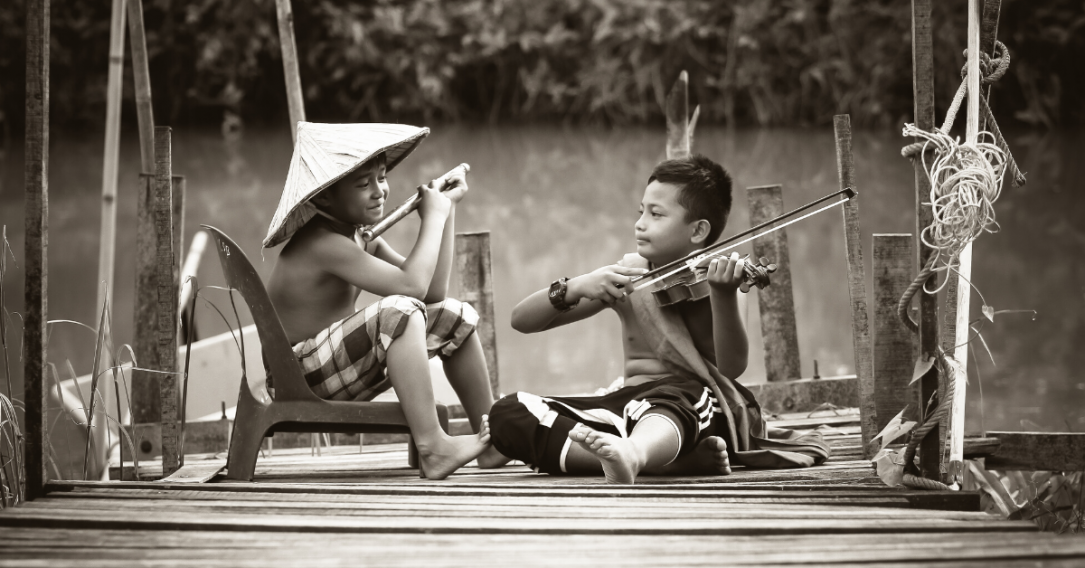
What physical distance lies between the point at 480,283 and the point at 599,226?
5938 mm

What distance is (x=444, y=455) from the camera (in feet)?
8.52

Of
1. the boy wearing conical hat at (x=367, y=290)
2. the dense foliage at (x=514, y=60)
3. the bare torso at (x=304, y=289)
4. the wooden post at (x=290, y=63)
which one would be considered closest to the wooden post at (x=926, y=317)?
the boy wearing conical hat at (x=367, y=290)

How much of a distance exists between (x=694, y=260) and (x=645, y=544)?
976 mm

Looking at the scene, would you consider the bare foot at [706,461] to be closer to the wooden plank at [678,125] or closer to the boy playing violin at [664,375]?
the boy playing violin at [664,375]

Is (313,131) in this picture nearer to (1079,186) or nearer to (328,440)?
(328,440)

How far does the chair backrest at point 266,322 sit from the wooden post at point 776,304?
173 cm

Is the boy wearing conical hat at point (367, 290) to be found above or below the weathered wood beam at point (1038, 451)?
above

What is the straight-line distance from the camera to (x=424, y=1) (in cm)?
1498

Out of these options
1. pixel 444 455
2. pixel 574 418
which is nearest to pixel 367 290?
pixel 444 455

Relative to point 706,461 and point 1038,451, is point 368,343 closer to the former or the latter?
point 706,461

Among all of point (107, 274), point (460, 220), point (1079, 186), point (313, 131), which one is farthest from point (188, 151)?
point (313, 131)

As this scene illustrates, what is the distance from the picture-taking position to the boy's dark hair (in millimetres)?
2850

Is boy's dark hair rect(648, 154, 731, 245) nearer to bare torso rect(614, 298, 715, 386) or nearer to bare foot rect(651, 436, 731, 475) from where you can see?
bare torso rect(614, 298, 715, 386)

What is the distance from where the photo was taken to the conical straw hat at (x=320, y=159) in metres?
2.67
